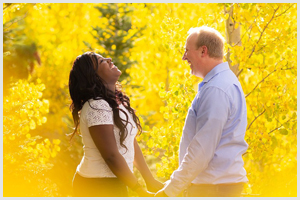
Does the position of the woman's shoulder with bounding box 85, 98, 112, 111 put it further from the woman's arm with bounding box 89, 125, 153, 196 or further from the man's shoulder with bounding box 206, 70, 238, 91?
the man's shoulder with bounding box 206, 70, 238, 91

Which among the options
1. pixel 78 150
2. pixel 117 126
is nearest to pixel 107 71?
pixel 117 126

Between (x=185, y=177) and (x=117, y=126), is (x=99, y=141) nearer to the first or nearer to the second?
(x=117, y=126)

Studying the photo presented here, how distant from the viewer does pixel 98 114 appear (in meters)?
2.88

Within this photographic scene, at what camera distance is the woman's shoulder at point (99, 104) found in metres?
2.94

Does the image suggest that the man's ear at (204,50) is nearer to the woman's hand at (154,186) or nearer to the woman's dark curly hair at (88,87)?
the woman's dark curly hair at (88,87)

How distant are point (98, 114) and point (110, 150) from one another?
0.26 meters

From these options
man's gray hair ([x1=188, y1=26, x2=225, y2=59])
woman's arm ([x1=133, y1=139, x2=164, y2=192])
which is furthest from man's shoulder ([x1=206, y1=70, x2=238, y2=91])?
woman's arm ([x1=133, y1=139, x2=164, y2=192])

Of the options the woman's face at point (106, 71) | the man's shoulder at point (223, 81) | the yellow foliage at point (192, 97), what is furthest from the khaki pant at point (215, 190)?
the yellow foliage at point (192, 97)

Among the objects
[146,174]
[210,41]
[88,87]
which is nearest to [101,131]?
[88,87]

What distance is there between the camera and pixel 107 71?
10.4 feet

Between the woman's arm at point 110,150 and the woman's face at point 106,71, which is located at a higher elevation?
the woman's face at point 106,71

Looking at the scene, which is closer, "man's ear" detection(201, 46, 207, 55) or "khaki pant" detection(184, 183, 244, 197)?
"khaki pant" detection(184, 183, 244, 197)

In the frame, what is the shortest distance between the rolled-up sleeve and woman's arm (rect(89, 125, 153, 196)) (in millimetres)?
375

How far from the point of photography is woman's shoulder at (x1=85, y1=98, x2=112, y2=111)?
294 cm
